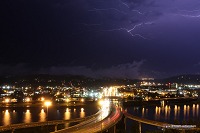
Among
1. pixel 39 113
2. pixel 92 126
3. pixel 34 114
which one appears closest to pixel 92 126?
pixel 92 126

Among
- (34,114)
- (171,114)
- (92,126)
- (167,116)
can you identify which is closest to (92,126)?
(92,126)

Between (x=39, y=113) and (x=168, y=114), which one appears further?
(x=168, y=114)

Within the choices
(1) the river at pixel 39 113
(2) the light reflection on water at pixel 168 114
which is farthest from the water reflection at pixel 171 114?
(1) the river at pixel 39 113

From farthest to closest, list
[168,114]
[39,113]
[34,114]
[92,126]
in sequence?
1. [168,114]
2. [39,113]
3. [34,114]
4. [92,126]

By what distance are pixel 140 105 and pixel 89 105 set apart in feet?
50.8

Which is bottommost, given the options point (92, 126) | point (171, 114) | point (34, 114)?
point (171, 114)

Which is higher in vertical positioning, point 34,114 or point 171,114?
point 34,114

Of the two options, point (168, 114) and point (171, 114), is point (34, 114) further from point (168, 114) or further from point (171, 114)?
point (171, 114)

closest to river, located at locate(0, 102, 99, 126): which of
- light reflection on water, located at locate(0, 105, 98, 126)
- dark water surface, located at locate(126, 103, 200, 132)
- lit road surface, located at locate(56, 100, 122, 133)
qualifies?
light reflection on water, located at locate(0, 105, 98, 126)

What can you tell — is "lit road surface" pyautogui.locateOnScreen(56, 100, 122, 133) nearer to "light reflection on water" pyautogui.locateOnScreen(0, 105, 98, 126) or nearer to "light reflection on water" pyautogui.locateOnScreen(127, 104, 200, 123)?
"light reflection on water" pyautogui.locateOnScreen(0, 105, 98, 126)

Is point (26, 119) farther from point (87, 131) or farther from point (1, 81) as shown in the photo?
point (1, 81)

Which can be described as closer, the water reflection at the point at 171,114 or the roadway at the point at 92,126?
the roadway at the point at 92,126

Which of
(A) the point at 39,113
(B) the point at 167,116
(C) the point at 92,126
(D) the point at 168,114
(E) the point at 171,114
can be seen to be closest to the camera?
(C) the point at 92,126

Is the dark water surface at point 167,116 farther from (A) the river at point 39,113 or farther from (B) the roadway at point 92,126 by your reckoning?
(A) the river at point 39,113
